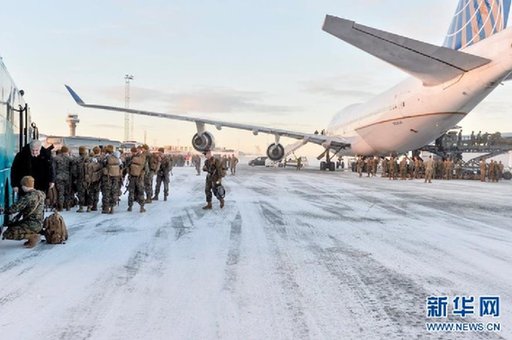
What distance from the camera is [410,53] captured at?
55.5 ft

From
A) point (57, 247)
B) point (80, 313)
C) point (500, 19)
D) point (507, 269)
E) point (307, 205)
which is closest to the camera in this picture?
point (80, 313)

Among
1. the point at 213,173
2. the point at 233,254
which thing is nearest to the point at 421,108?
the point at 213,173

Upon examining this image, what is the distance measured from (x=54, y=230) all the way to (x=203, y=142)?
2459 cm

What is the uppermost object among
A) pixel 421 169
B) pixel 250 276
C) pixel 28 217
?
pixel 421 169

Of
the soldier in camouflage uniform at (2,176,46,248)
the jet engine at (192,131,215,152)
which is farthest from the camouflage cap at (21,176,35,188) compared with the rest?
the jet engine at (192,131,215,152)

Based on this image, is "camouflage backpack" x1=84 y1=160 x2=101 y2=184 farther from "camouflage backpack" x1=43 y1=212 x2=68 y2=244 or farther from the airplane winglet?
the airplane winglet

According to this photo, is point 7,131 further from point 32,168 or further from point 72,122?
point 72,122

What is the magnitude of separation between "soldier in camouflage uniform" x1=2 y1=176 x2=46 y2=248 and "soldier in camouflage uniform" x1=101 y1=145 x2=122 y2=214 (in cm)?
383

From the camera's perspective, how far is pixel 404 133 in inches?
982

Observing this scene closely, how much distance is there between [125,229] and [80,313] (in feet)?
15.0

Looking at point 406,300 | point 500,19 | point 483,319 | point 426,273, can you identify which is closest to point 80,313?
point 406,300

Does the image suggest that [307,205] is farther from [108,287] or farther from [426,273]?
[108,287]

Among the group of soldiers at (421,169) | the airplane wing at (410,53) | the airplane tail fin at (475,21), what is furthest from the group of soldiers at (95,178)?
the group of soldiers at (421,169)

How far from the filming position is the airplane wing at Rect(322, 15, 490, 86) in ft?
48.4
